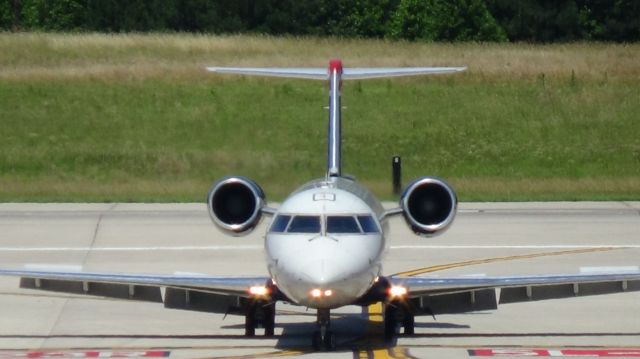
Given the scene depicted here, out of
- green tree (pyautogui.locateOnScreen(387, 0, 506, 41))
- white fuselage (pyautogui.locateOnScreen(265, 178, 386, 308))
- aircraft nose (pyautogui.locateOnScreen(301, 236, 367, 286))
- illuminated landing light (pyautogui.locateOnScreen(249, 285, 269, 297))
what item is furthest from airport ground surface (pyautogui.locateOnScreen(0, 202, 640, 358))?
green tree (pyautogui.locateOnScreen(387, 0, 506, 41))

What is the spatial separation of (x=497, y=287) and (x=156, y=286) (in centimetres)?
433

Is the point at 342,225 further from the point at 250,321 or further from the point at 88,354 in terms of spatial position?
the point at 88,354

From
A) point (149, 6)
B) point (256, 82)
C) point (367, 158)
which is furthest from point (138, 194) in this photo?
point (149, 6)

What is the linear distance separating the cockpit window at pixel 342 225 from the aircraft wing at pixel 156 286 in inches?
55.3

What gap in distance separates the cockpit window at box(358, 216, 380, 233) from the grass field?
21449 mm

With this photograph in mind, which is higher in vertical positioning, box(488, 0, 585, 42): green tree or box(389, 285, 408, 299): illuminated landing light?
box(488, 0, 585, 42): green tree

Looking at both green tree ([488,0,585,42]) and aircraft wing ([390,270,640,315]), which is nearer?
aircraft wing ([390,270,640,315])

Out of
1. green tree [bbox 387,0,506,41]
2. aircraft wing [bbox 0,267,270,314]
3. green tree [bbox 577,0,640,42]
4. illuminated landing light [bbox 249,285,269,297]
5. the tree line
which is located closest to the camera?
illuminated landing light [bbox 249,285,269,297]

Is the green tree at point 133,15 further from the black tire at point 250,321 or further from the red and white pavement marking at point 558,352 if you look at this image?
the red and white pavement marking at point 558,352

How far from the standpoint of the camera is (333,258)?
17.2 metres

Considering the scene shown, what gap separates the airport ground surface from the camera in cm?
1875

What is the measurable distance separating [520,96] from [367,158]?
401 inches

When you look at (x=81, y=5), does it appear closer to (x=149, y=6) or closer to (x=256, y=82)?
(x=149, y=6)

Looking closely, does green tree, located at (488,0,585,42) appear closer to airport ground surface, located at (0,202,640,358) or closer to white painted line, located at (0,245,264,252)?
airport ground surface, located at (0,202,640,358)
